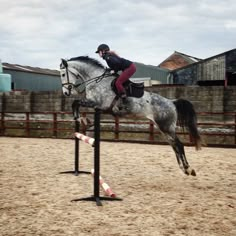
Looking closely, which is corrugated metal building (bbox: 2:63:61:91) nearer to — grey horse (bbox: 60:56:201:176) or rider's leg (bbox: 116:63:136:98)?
grey horse (bbox: 60:56:201:176)

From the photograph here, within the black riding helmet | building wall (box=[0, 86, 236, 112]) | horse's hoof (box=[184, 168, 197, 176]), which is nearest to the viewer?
horse's hoof (box=[184, 168, 197, 176])

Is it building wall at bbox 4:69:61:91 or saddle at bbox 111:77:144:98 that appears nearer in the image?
saddle at bbox 111:77:144:98

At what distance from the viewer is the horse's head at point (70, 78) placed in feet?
20.7

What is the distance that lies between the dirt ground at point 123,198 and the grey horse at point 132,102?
86 centimetres

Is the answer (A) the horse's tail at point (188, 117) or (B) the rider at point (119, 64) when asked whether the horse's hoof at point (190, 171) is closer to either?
(A) the horse's tail at point (188, 117)

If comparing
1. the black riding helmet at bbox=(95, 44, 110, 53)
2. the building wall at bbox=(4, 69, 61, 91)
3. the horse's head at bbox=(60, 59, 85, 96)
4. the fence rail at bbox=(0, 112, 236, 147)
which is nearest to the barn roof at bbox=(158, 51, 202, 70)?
the building wall at bbox=(4, 69, 61, 91)

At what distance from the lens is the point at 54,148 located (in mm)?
11789

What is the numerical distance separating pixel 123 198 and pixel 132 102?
5.41ft

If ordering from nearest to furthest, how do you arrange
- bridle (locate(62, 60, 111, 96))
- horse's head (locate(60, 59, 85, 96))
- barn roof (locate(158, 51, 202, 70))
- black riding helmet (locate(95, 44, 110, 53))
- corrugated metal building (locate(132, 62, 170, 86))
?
1. black riding helmet (locate(95, 44, 110, 53))
2. bridle (locate(62, 60, 111, 96))
3. horse's head (locate(60, 59, 85, 96))
4. corrugated metal building (locate(132, 62, 170, 86))
5. barn roof (locate(158, 51, 202, 70))

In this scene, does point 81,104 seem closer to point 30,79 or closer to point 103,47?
point 103,47

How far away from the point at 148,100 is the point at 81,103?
3.87 ft

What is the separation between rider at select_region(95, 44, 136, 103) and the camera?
5.89m

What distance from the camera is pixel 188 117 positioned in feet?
20.7

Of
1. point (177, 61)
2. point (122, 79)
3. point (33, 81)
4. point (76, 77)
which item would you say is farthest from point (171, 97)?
point (33, 81)
